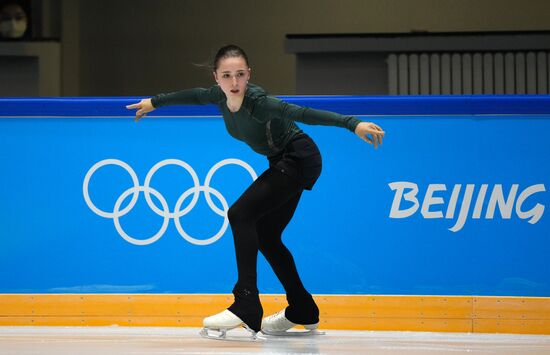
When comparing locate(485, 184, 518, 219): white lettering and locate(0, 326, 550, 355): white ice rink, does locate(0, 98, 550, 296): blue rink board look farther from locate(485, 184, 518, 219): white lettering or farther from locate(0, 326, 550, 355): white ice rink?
locate(0, 326, 550, 355): white ice rink

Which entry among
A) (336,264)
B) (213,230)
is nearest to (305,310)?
(336,264)

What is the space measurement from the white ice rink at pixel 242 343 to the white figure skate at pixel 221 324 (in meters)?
0.03

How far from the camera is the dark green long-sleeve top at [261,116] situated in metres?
3.22

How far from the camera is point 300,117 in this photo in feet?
10.6

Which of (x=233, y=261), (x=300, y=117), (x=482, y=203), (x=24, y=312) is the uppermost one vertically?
(x=300, y=117)

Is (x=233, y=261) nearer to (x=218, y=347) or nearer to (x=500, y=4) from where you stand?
(x=218, y=347)

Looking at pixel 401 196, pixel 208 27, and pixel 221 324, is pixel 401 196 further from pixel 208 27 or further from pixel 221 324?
pixel 208 27

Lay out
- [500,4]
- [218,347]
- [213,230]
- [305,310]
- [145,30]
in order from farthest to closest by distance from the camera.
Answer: [145,30] → [500,4] → [213,230] → [305,310] → [218,347]

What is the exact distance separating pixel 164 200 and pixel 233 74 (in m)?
0.76

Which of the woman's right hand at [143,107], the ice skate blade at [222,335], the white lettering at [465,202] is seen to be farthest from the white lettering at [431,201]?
the woman's right hand at [143,107]

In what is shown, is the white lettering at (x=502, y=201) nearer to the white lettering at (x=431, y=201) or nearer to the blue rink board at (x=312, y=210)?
the blue rink board at (x=312, y=210)

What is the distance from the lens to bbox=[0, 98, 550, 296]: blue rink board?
146 inches

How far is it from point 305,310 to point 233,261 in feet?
1.34

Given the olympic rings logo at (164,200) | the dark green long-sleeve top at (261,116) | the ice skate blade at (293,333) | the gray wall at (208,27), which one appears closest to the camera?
the dark green long-sleeve top at (261,116)
